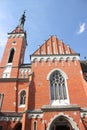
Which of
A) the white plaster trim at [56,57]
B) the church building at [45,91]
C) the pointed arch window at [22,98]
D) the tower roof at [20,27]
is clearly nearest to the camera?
the church building at [45,91]

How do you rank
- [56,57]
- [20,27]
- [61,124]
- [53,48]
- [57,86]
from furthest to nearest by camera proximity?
1. [20,27]
2. [53,48]
3. [56,57]
4. [57,86]
5. [61,124]

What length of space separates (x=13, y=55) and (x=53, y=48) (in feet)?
22.4

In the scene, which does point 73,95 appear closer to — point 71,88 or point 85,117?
point 71,88

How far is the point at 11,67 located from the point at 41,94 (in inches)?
297

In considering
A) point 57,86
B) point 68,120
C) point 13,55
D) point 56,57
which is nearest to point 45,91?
point 57,86

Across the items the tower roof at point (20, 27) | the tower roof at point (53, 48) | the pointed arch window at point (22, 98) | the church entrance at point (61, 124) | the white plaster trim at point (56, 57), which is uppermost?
the tower roof at point (20, 27)

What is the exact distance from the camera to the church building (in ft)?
56.7

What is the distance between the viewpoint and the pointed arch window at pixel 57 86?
782 inches

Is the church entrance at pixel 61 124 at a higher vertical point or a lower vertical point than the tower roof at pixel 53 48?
lower

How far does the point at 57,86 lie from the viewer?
20.7 meters

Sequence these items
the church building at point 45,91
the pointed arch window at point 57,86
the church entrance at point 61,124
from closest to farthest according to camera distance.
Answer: the church entrance at point 61,124 < the church building at point 45,91 < the pointed arch window at point 57,86

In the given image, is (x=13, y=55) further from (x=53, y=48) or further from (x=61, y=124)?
(x=61, y=124)

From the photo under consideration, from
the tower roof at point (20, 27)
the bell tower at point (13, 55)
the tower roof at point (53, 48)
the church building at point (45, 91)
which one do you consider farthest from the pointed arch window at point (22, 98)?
the tower roof at point (20, 27)

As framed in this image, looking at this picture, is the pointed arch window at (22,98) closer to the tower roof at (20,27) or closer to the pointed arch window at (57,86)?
the pointed arch window at (57,86)
